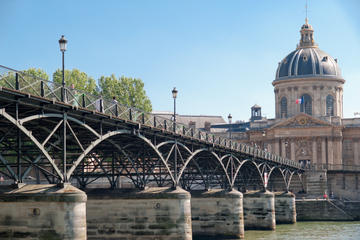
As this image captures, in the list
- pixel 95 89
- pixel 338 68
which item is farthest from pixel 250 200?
pixel 338 68

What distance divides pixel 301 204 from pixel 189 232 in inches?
2093

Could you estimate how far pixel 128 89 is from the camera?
109 metres

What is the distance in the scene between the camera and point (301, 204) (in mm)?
99250

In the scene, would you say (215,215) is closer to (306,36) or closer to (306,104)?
(306,104)

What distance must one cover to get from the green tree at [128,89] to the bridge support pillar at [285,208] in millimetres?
26654

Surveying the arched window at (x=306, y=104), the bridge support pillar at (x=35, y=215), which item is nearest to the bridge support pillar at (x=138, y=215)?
the bridge support pillar at (x=35, y=215)

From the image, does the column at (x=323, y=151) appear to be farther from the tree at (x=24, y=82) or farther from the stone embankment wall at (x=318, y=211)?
the tree at (x=24, y=82)

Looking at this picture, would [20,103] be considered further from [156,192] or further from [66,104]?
[156,192]

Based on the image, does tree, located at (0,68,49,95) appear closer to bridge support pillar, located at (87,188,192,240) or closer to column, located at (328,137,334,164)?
bridge support pillar, located at (87,188,192,240)

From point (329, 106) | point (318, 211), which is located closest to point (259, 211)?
point (318, 211)

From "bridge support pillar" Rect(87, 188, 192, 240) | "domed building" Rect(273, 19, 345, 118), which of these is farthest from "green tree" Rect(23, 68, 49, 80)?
"domed building" Rect(273, 19, 345, 118)

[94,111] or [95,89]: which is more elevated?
[95,89]

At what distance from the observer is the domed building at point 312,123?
465ft

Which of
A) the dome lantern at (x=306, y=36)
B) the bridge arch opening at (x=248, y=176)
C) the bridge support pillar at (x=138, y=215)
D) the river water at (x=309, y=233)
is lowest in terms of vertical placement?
the river water at (x=309, y=233)
